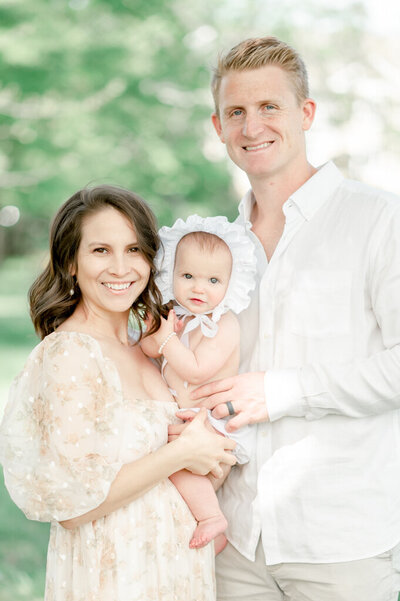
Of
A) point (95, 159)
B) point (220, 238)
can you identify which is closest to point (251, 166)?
point (220, 238)

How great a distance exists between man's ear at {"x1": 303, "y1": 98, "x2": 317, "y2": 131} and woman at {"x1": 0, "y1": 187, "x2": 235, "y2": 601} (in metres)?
0.73

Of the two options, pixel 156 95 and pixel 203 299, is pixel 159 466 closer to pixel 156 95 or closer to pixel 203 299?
pixel 203 299

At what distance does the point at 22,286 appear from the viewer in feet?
59.5

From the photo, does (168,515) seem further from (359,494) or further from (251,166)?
(251,166)

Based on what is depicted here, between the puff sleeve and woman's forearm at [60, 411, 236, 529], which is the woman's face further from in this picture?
woman's forearm at [60, 411, 236, 529]

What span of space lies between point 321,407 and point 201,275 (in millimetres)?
557

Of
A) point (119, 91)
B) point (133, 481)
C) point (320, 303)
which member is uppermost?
point (119, 91)

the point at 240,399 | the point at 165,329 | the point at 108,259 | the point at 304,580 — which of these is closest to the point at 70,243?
the point at 108,259

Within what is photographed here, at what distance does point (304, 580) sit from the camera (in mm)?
2359

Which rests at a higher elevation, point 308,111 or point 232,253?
point 308,111

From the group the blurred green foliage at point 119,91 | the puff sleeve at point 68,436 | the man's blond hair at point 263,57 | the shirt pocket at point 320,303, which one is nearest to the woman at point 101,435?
the puff sleeve at point 68,436

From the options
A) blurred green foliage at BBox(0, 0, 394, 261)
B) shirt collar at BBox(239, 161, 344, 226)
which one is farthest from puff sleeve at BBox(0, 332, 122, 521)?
blurred green foliage at BBox(0, 0, 394, 261)

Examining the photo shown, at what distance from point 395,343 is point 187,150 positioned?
9739 millimetres

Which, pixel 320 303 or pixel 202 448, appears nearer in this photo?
pixel 202 448
